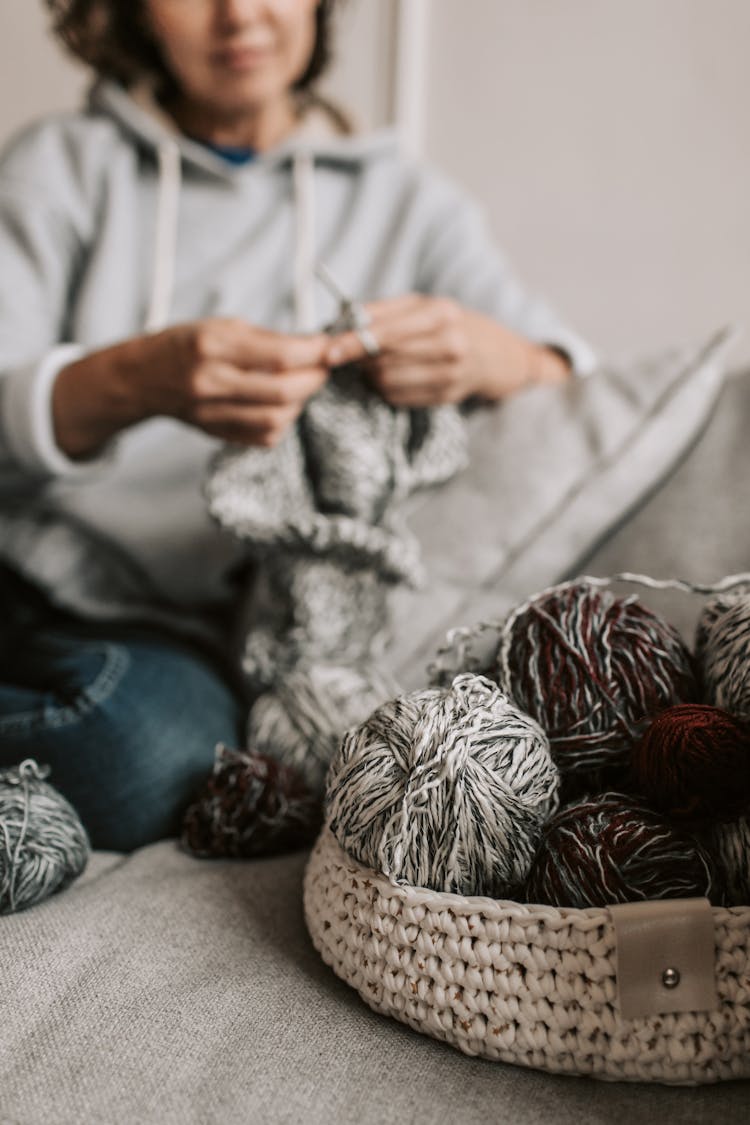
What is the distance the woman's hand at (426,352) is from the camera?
30.0 inches

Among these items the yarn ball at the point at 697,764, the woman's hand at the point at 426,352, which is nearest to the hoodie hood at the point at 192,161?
the woman's hand at the point at 426,352

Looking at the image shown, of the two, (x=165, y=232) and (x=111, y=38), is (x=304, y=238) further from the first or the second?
(x=111, y=38)

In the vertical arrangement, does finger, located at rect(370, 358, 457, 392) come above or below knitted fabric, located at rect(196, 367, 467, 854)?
above

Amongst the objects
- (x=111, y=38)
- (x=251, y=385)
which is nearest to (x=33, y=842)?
(x=251, y=385)

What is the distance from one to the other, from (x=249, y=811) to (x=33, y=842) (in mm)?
139

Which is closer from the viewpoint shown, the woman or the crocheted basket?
the crocheted basket

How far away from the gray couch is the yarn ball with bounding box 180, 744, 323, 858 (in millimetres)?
→ 14

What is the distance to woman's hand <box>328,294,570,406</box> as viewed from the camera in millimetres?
762

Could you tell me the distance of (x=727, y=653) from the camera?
503mm

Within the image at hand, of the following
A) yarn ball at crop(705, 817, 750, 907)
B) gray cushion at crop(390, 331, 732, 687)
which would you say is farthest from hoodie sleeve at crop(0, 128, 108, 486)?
yarn ball at crop(705, 817, 750, 907)

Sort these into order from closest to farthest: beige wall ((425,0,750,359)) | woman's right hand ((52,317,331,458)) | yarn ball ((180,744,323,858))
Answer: yarn ball ((180,744,323,858)) → woman's right hand ((52,317,331,458)) → beige wall ((425,0,750,359))

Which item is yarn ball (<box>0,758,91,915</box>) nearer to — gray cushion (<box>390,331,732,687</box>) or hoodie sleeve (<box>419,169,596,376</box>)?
gray cushion (<box>390,331,732,687</box>)

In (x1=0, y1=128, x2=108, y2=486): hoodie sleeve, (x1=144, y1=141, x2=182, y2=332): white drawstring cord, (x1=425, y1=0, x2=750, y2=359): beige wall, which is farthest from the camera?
(x1=425, y1=0, x2=750, y2=359): beige wall

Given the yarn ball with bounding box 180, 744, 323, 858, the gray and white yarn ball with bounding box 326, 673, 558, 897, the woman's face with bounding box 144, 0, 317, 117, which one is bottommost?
the yarn ball with bounding box 180, 744, 323, 858
